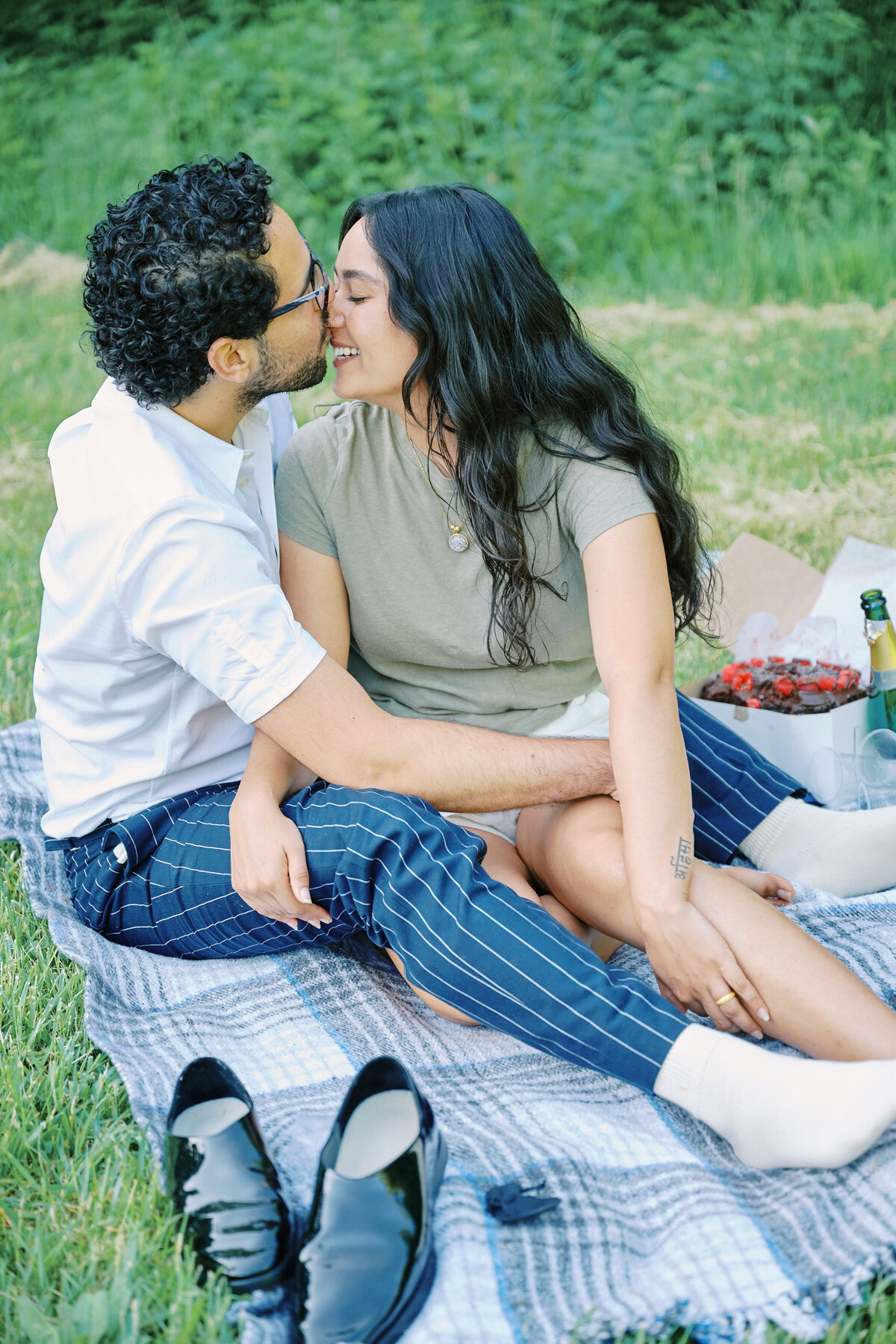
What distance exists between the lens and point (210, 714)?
220cm

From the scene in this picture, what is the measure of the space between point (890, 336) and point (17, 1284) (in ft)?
17.4

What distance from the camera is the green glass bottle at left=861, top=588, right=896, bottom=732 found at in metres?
2.64

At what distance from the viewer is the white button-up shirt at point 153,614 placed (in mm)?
1889

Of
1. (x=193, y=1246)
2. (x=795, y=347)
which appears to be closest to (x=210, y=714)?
(x=193, y=1246)

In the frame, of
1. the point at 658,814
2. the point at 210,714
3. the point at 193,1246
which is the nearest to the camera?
the point at 193,1246

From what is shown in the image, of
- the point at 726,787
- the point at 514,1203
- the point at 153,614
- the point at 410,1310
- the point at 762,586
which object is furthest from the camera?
the point at 762,586

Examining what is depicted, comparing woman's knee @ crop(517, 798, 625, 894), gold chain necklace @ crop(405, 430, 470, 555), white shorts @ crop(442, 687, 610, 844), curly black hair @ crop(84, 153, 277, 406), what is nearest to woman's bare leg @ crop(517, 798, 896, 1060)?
woman's knee @ crop(517, 798, 625, 894)

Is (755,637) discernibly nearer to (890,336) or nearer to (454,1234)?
(454,1234)

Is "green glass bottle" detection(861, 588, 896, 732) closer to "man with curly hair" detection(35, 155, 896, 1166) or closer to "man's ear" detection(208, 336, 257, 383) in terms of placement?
"man with curly hair" detection(35, 155, 896, 1166)

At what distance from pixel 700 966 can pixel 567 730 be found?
611 millimetres

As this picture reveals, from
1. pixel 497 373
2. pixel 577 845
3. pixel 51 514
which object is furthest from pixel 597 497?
pixel 51 514

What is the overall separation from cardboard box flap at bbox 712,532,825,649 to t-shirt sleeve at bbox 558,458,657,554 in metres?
1.07

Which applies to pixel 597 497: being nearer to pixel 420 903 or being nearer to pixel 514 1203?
pixel 420 903

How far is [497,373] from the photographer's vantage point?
2.14 m
